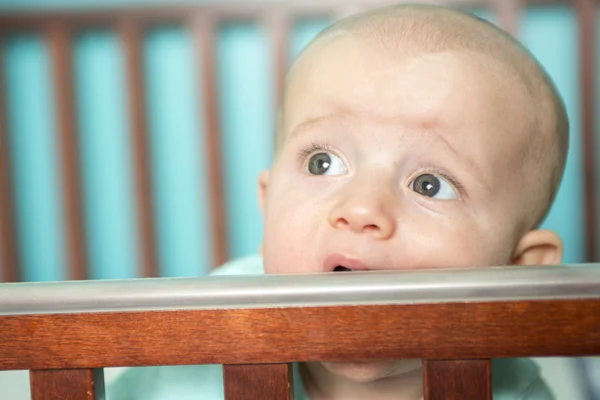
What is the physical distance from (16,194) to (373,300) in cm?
150

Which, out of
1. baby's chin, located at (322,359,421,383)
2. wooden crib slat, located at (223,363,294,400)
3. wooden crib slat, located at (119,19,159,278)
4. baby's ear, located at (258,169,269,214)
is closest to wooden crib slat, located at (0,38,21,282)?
wooden crib slat, located at (119,19,159,278)

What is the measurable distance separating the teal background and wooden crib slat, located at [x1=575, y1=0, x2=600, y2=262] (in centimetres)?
5

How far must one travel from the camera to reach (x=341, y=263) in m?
0.69

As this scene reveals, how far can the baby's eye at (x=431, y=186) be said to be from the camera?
29.1 inches

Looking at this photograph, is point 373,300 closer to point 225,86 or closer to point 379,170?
point 379,170

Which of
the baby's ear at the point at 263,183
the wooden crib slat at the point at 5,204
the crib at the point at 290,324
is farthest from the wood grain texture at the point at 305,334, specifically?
the wooden crib slat at the point at 5,204

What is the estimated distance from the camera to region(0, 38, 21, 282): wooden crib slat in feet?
5.70

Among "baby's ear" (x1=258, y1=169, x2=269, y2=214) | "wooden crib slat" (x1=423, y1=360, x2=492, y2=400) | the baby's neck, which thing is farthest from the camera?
"baby's ear" (x1=258, y1=169, x2=269, y2=214)

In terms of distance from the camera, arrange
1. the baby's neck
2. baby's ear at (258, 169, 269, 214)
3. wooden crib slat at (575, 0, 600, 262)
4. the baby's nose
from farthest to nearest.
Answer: wooden crib slat at (575, 0, 600, 262) → baby's ear at (258, 169, 269, 214) → the baby's neck → the baby's nose

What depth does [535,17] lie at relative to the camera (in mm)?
1745

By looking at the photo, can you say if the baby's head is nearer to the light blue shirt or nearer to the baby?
the baby

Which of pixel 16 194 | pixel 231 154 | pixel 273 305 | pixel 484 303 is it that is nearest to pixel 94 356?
pixel 273 305

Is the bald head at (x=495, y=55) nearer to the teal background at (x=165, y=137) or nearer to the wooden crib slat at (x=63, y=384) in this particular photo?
the wooden crib slat at (x=63, y=384)

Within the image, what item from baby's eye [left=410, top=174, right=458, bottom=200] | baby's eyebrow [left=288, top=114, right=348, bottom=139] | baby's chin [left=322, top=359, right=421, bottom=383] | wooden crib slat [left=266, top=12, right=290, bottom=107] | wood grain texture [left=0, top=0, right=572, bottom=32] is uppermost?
wood grain texture [left=0, top=0, right=572, bottom=32]
